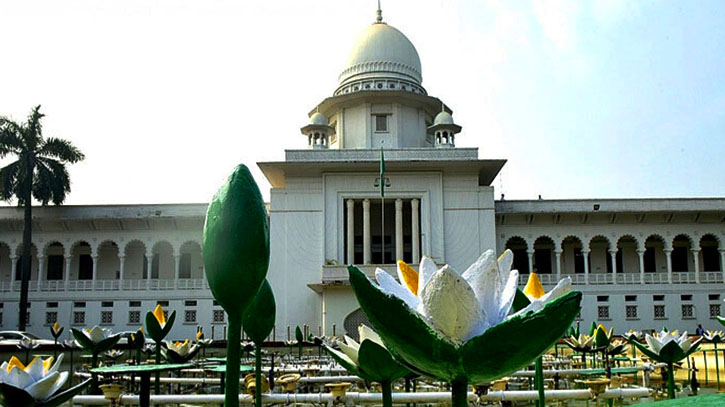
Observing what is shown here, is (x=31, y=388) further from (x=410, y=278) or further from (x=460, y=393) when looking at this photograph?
(x=460, y=393)

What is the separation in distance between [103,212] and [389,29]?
628 inches

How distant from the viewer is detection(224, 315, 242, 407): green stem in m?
1.49

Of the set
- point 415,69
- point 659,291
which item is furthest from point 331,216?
point 659,291

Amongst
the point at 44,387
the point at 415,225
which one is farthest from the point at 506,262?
the point at 415,225

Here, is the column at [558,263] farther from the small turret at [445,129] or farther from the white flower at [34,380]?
the white flower at [34,380]

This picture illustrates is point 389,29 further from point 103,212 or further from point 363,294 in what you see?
point 363,294

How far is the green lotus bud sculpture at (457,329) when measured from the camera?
1.22m

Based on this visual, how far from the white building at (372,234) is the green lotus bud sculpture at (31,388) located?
921 inches

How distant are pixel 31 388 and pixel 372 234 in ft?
93.6

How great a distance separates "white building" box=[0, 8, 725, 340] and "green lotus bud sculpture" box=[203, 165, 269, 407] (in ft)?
77.5

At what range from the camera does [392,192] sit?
89.7 ft

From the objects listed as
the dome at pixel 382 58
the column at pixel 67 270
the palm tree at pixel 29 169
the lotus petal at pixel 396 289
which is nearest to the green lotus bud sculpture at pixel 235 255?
the lotus petal at pixel 396 289

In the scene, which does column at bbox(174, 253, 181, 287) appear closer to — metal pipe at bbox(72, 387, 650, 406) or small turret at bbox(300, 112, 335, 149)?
small turret at bbox(300, 112, 335, 149)

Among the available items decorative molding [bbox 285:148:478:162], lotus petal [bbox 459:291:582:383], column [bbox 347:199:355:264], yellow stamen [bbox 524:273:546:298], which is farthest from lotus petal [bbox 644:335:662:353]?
decorative molding [bbox 285:148:478:162]
